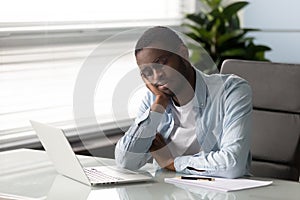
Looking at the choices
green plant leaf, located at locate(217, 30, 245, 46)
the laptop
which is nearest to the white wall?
green plant leaf, located at locate(217, 30, 245, 46)

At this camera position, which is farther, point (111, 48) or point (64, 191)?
point (111, 48)

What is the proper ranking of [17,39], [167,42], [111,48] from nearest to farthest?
[167,42]
[111,48]
[17,39]

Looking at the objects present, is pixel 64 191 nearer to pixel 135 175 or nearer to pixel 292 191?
pixel 135 175

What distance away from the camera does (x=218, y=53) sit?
4398 millimetres

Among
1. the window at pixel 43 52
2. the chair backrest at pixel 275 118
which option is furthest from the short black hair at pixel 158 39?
the window at pixel 43 52

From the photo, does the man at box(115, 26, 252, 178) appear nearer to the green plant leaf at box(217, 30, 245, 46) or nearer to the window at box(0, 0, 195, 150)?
the window at box(0, 0, 195, 150)

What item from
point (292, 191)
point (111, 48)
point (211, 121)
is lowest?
point (292, 191)

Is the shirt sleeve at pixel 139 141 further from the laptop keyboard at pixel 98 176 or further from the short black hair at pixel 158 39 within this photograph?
the short black hair at pixel 158 39

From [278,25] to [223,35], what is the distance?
1.51ft

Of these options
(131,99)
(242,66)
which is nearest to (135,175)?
(131,99)

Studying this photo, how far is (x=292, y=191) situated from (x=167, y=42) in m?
0.59

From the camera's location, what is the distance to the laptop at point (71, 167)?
2.14 m

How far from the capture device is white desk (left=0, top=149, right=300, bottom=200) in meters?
2.03

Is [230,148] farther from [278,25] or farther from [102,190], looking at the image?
[278,25]
